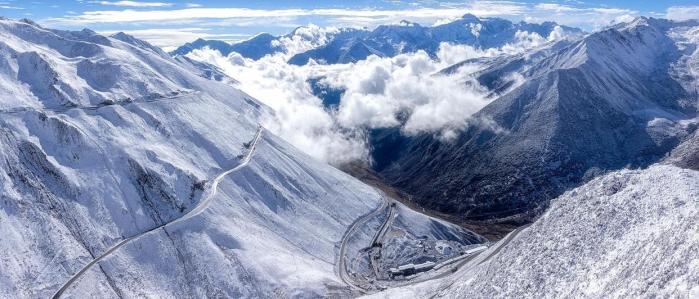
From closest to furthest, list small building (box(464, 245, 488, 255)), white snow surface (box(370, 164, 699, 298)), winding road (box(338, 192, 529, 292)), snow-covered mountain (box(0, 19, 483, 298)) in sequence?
white snow surface (box(370, 164, 699, 298)), winding road (box(338, 192, 529, 292)), snow-covered mountain (box(0, 19, 483, 298)), small building (box(464, 245, 488, 255))

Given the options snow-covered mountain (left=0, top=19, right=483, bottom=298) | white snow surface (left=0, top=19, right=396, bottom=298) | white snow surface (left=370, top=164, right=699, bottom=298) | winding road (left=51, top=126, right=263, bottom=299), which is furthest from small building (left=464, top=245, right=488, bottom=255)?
winding road (left=51, top=126, right=263, bottom=299)

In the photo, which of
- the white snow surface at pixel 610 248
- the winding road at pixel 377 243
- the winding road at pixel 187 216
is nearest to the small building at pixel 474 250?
the winding road at pixel 377 243

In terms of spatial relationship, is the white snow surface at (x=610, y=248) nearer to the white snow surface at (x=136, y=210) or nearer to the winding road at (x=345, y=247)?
the winding road at (x=345, y=247)

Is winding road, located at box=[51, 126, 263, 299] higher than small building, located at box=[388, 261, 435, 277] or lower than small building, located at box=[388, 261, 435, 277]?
higher

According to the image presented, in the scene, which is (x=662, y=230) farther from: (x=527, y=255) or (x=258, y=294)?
(x=258, y=294)

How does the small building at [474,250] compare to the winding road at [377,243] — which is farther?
the small building at [474,250]

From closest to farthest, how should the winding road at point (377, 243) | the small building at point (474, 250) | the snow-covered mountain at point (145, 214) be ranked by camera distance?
the winding road at point (377, 243) → the snow-covered mountain at point (145, 214) → the small building at point (474, 250)

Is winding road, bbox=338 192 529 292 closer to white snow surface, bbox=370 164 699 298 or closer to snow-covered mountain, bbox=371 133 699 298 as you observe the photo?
snow-covered mountain, bbox=371 133 699 298
